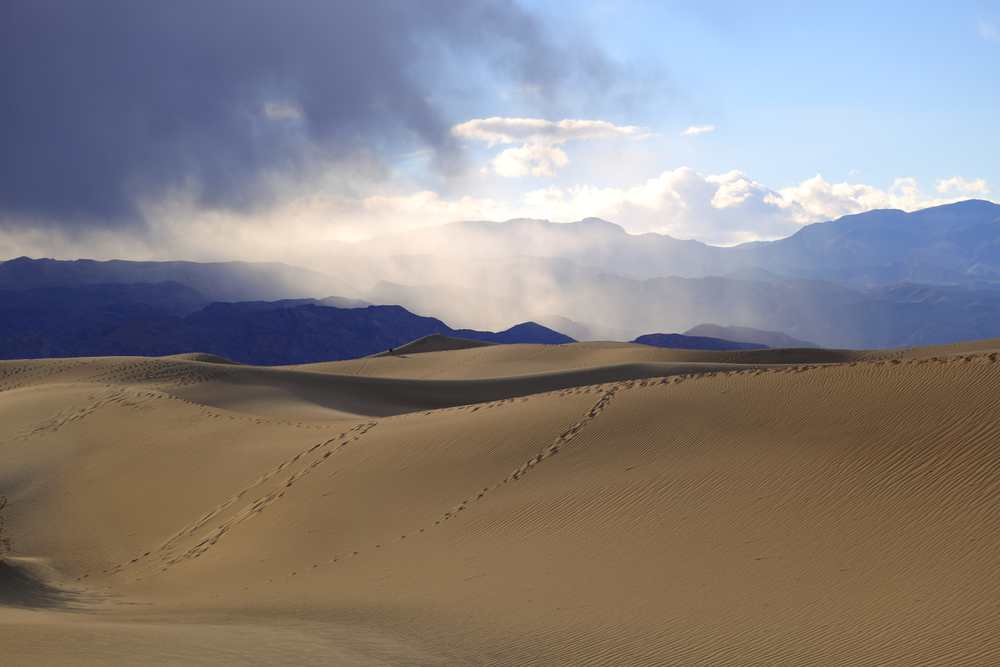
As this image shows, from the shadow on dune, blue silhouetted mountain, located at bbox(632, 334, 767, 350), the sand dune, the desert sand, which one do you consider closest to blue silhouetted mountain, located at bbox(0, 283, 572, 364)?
blue silhouetted mountain, located at bbox(632, 334, 767, 350)

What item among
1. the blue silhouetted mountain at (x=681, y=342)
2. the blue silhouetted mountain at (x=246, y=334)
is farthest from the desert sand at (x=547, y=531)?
the blue silhouetted mountain at (x=246, y=334)

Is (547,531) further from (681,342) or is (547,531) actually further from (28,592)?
(681,342)

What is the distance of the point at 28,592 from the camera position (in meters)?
12.1

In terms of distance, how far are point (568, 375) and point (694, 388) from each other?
20.5 metres

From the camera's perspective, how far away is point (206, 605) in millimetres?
11070

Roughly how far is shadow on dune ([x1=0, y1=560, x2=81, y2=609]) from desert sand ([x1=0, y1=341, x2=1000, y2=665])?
0.08 m

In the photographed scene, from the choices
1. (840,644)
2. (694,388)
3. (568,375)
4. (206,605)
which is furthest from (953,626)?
(568,375)

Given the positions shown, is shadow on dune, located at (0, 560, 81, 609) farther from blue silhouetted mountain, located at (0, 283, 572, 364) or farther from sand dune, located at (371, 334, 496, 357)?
blue silhouetted mountain, located at (0, 283, 572, 364)

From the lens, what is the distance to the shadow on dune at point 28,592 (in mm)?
11219

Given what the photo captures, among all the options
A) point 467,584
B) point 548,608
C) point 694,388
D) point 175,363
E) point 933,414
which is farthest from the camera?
point 175,363

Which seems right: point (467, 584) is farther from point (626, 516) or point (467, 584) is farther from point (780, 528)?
point (780, 528)

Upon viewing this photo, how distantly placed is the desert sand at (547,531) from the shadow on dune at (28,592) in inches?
3.0

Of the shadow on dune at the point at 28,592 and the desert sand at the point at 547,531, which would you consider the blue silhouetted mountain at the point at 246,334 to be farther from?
the shadow on dune at the point at 28,592

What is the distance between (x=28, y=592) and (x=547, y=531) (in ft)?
22.0
